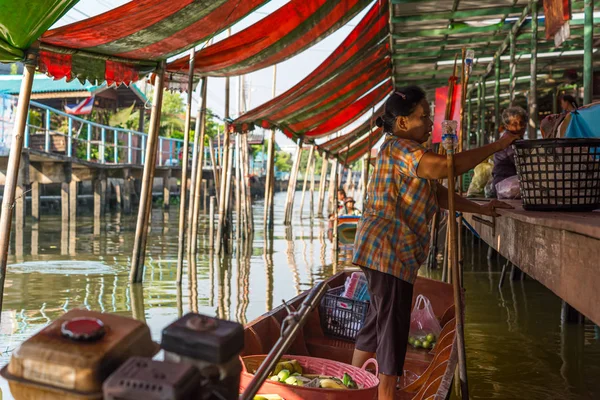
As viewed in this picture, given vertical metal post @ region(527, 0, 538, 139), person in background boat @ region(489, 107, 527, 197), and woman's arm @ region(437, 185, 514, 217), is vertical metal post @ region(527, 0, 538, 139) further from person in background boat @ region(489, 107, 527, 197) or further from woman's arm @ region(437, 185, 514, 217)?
woman's arm @ region(437, 185, 514, 217)

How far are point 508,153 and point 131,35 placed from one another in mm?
3362

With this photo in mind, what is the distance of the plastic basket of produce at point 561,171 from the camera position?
283 cm

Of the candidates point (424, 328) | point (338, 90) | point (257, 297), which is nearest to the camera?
point (424, 328)

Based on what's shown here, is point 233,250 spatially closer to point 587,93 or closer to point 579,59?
point 579,59

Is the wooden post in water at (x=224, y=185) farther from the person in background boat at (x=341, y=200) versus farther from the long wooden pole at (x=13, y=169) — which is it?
the long wooden pole at (x=13, y=169)

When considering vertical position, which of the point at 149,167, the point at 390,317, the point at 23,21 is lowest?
the point at 390,317

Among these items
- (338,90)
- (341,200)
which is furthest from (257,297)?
(341,200)

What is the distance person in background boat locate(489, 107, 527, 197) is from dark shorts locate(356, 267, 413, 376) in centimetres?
230

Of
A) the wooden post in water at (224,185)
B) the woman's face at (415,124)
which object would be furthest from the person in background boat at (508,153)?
the wooden post in water at (224,185)

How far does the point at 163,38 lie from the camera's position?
6285 mm

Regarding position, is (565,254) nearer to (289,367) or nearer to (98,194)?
(289,367)

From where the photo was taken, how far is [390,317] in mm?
2957

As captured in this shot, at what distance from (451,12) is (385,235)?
6380mm

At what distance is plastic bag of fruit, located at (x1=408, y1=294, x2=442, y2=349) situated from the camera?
4465 mm
